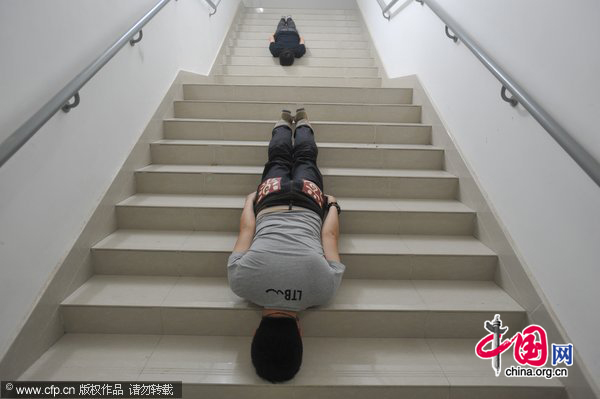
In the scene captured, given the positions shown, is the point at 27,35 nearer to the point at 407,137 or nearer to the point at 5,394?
the point at 5,394

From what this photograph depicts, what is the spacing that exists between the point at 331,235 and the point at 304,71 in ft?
9.85

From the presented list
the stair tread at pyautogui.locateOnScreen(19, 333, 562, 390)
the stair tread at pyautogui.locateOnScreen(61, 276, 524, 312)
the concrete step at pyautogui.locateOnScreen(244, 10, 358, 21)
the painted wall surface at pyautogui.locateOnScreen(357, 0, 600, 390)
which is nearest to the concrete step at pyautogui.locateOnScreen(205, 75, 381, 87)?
the painted wall surface at pyautogui.locateOnScreen(357, 0, 600, 390)

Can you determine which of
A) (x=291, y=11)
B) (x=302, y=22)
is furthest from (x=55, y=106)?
(x=291, y=11)

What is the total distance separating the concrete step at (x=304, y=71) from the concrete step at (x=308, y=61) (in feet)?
0.52

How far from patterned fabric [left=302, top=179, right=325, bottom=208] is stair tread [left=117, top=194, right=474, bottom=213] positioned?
0.79 ft

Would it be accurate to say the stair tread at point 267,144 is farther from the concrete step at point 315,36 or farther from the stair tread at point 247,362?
the concrete step at point 315,36

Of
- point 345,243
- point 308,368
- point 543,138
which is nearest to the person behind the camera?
point 308,368

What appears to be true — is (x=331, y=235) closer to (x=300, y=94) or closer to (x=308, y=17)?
(x=300, y=94)

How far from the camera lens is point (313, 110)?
2.80 metres

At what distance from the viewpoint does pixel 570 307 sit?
131 centimetres

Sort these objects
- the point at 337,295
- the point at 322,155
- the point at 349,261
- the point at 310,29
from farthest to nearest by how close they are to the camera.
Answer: the point at 310,29, the point at 322,155, the point at 349,261, the point at 337,295

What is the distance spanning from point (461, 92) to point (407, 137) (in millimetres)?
510

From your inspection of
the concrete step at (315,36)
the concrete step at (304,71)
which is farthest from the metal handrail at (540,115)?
the concrete step at (315,36)

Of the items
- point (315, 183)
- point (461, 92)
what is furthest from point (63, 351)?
point (461, 92)
